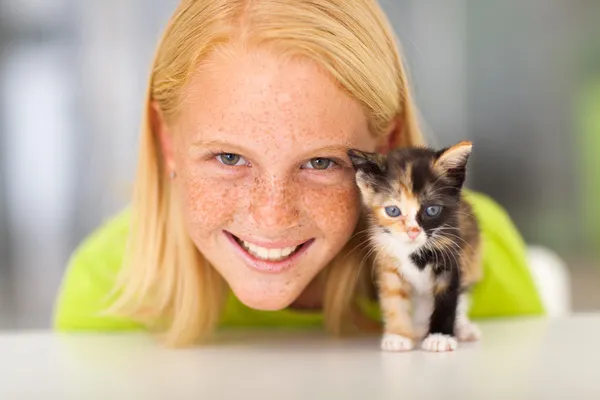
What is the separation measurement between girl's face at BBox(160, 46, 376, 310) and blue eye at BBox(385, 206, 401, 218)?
8 cm

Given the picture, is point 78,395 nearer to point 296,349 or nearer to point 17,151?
point 296,349

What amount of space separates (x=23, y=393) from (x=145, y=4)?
304cm

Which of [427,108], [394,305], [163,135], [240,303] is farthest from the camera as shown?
[427,108]

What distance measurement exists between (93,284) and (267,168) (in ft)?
2.14

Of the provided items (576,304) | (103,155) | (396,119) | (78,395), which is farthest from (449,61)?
(78,395)

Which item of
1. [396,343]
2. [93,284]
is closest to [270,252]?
[396,343]

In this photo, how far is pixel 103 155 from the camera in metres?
3.64

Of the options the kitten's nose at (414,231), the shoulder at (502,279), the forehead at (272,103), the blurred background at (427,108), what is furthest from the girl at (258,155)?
the blurred background at (427,108)

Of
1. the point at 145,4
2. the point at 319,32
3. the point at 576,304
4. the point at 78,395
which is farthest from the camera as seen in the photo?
the point at 145,4

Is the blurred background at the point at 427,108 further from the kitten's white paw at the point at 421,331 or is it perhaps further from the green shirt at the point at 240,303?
the kitten's white paw at the point at 421,331

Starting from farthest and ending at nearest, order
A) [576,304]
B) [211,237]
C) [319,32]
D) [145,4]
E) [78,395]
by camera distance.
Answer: [145,4] < [576,304] < [211,237] < [319,32] < [78,395]

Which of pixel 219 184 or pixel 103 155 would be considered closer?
pixel 219 184

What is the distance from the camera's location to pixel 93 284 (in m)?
1.46

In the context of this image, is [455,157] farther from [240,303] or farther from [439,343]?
[240,303]
